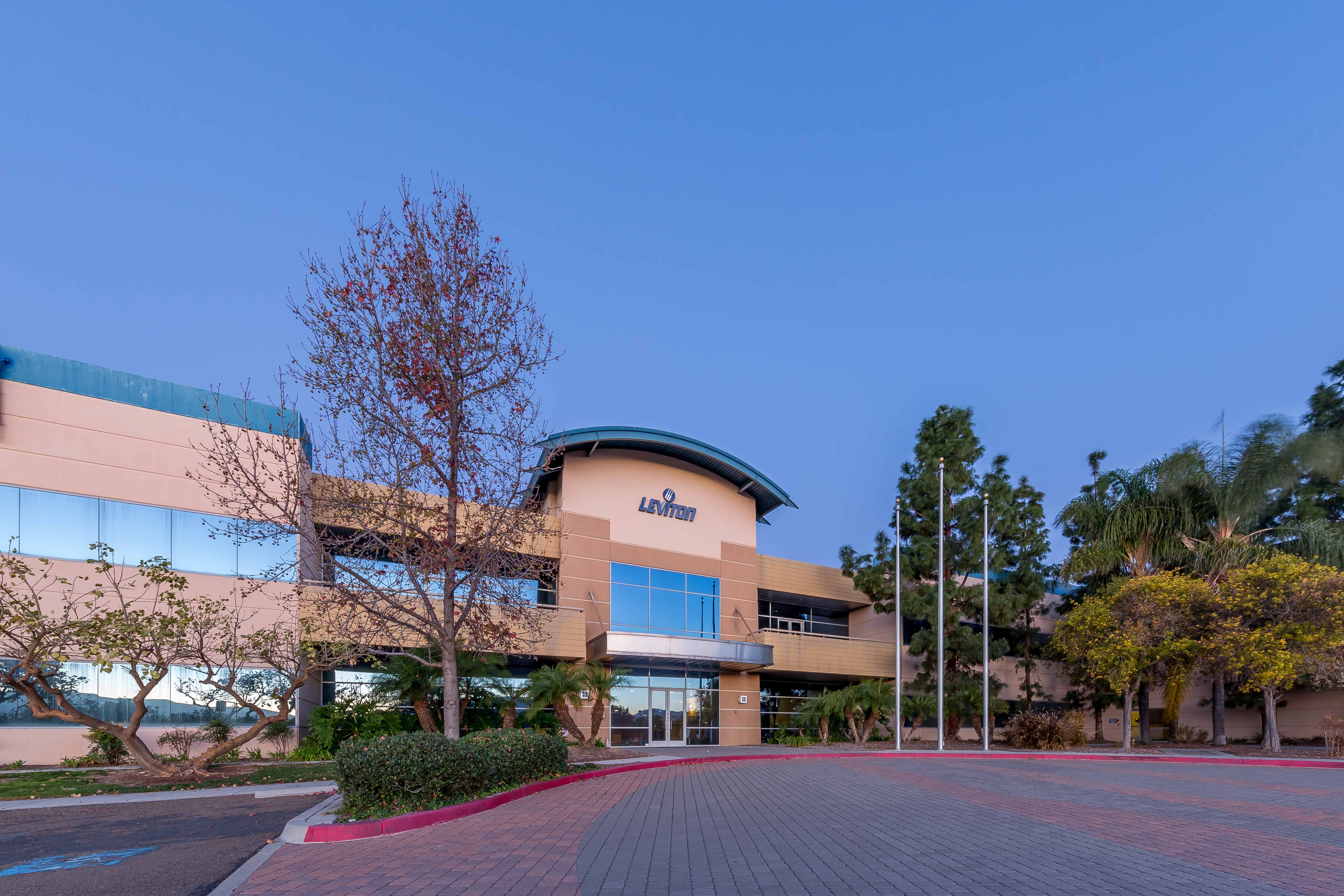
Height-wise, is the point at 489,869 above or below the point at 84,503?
below

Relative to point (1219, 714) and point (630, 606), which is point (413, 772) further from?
point (1219, 714)

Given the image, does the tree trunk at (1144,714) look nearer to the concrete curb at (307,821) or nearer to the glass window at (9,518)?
the concrete curb at (307,821)

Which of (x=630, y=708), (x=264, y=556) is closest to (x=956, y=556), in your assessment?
(x=630, y=708)

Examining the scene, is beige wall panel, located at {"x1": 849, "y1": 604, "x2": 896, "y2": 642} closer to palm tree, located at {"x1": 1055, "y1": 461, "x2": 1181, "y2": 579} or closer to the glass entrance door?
palm tree, located at {"x1": 1055, "y1": 461, "x2": 1181, "y2": 579}

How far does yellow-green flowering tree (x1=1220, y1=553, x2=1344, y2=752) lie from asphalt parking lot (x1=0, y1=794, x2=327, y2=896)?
2919cm

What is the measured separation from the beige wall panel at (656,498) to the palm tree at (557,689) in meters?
7.70

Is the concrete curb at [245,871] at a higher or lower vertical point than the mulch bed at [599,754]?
higher

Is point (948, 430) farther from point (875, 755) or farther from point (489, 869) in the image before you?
point (489, 869)

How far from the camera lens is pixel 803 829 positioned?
11.0 metres

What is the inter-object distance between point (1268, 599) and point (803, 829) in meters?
25.7

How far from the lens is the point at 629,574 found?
1278 inches

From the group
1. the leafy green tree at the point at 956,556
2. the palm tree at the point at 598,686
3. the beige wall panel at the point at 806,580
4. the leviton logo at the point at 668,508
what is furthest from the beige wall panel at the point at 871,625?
the palm tree at the point at 598,686

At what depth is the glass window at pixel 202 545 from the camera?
23.2m

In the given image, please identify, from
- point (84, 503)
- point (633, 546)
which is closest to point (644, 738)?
point (633, 546)
